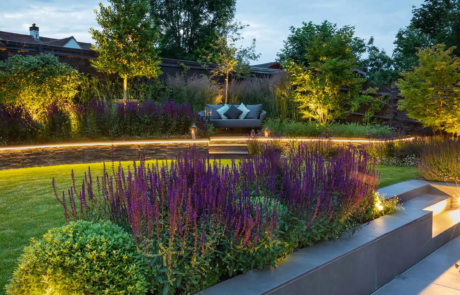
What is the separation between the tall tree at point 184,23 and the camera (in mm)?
24531

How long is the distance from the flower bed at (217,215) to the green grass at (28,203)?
0.77 metres

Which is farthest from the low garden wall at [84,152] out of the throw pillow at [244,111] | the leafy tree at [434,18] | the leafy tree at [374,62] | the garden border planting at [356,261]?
the leafy tree at [374,62]

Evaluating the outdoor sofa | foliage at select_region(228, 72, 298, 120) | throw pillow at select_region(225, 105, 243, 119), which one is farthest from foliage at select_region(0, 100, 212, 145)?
foliage at select_region(228, 72, 298, 120)

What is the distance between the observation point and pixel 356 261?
2.60m

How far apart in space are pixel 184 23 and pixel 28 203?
23015 millimetres

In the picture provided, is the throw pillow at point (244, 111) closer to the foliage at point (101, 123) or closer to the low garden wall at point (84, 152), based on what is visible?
the foliage at point (101, 123)

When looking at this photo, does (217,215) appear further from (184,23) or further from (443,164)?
(184,23)

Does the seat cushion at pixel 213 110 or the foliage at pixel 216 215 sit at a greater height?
the seat cushion at pixel 213 110

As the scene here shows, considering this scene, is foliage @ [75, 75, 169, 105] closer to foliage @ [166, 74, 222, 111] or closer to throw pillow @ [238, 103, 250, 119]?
foliage @ [166, 74, 222, 111]

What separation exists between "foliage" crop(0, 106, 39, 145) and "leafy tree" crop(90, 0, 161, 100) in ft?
11.5

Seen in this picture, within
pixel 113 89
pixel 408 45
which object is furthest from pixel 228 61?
pixel 408 45

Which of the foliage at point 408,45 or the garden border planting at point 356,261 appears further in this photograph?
the foliage at point 408,45

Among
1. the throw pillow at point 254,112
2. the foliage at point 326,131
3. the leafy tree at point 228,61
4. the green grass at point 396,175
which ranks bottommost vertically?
the green grass at point 396,175

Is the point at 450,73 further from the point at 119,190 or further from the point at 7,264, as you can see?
the point at 7,264
